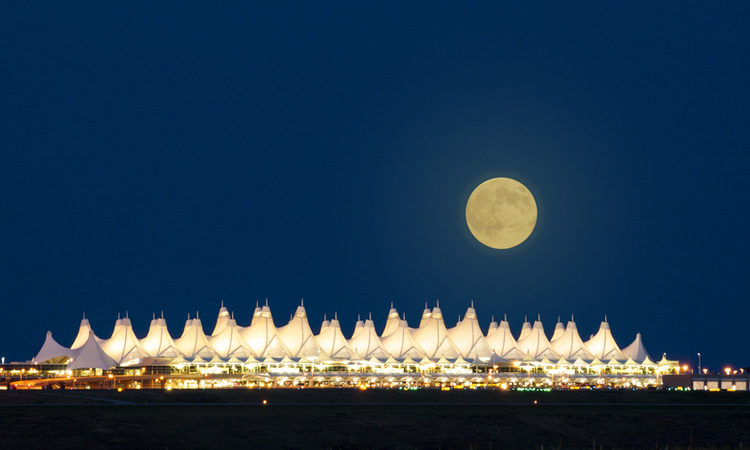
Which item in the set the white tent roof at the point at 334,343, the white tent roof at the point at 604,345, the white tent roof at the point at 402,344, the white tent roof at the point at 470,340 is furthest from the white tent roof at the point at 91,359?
the white tent roof at the point at 604,345

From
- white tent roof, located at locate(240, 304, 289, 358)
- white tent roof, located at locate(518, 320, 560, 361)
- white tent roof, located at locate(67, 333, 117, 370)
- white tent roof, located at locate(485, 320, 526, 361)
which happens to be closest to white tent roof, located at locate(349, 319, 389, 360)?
white tent roof, located at locate(240, 304, 289, 358)

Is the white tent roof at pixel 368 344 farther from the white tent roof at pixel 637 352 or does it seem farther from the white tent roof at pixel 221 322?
the white tent roof at pixel 637 352

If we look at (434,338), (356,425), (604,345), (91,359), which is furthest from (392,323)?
(356,425)

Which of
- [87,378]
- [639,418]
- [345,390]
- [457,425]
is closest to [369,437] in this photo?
[457,425]

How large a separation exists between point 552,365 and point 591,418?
86.7 m

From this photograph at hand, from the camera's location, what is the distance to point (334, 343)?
511 feet

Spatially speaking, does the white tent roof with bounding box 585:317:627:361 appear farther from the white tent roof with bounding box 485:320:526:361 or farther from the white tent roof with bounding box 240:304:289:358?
the white tent roof with bounding box 240:304:289:358

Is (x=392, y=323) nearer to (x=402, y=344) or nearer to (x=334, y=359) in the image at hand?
(x=402, y=344)

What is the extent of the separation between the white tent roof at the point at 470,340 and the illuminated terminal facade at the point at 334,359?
19 cm

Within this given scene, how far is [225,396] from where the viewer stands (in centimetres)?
8662

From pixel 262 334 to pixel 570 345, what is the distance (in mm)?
52439

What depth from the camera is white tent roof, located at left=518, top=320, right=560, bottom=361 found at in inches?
6506

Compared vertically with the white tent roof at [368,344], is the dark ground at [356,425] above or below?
below

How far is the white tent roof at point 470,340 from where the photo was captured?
158 meters
